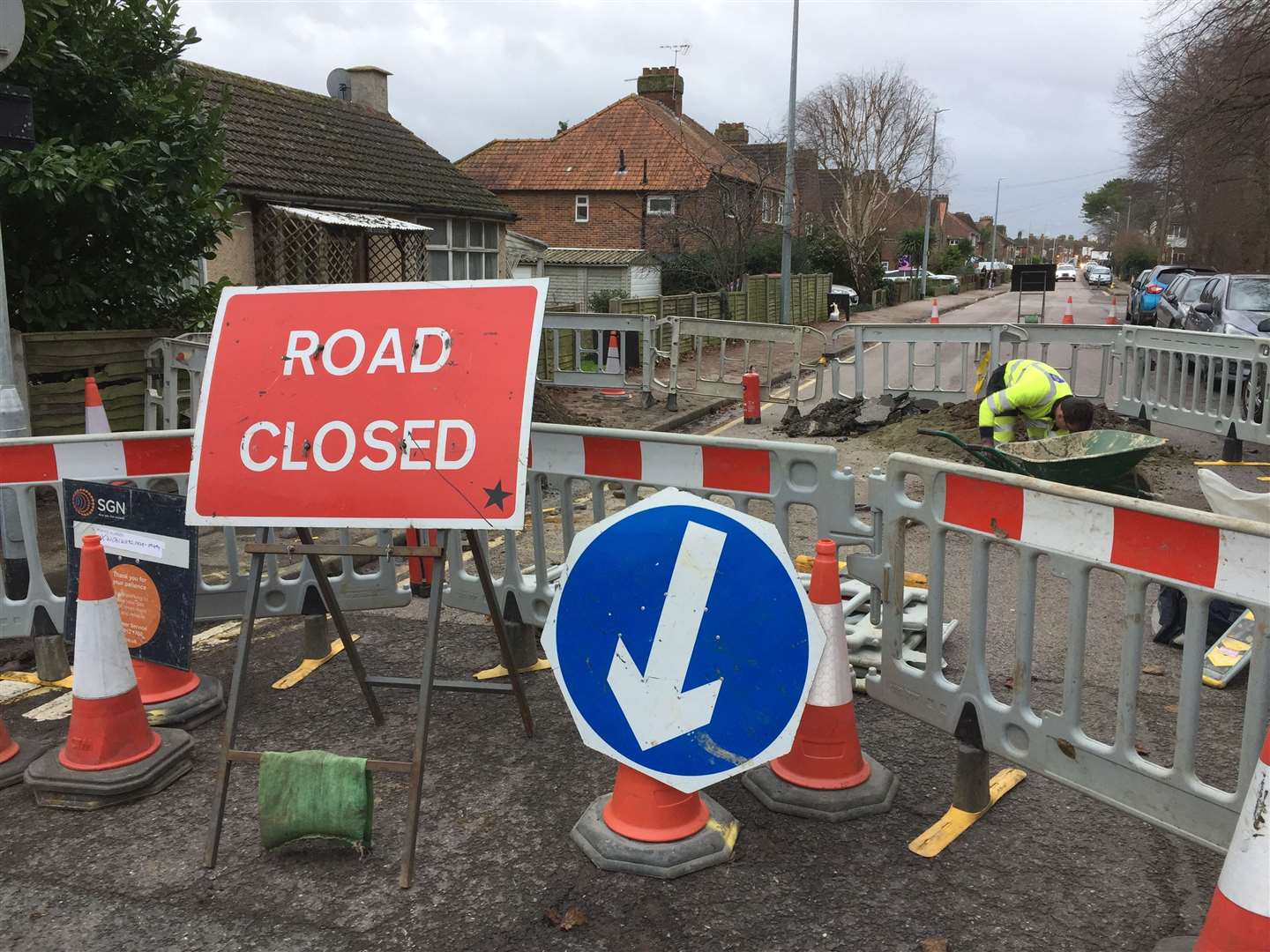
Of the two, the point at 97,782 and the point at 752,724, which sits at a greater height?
the point at 752,724

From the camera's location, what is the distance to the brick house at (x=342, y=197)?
1555 cm

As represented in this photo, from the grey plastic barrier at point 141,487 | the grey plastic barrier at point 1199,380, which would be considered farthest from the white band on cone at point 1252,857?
the grey plastic barrier at point 1199,380

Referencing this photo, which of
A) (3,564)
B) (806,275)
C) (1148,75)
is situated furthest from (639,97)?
(3,564)

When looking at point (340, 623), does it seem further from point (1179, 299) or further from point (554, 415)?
point (1179, 299)

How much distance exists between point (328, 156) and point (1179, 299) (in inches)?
650

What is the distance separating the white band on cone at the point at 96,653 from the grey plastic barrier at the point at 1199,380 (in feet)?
31.8

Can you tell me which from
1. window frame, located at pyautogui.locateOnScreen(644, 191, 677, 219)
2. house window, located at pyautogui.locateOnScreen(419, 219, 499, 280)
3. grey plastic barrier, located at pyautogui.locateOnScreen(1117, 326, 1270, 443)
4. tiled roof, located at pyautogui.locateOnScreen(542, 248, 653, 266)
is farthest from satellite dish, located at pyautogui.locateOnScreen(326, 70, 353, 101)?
grey plastic barrier, located at pyautogui.locateOnScreen(1117, 326, 1270, 443)

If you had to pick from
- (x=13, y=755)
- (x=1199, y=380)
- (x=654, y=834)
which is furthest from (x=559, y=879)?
(x=1199, y=380)

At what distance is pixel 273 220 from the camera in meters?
15.5

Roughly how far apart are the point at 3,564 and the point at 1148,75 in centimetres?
3483

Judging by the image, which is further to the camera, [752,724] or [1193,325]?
[1193,325]

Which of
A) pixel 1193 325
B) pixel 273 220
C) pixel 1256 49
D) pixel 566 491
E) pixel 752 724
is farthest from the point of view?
pixel 1256 49

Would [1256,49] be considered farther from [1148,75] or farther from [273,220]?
[273,220]

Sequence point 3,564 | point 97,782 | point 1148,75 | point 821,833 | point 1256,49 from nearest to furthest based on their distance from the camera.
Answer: point 821,833 → point 97,782 → point 3,564 → point 1256,49 → point 1148,75
